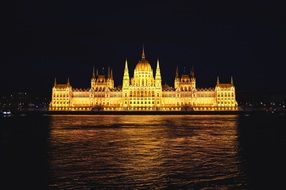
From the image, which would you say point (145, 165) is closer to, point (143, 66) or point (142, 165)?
point (142, 165)

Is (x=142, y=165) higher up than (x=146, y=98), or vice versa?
(x=146, y=98)

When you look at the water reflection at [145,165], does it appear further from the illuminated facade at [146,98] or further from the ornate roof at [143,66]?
the ornate roof at [143,66]

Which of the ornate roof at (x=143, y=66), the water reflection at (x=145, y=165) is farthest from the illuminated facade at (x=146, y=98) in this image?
the water reflection at (x=145, y=165)

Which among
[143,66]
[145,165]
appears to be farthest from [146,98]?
[145,165]

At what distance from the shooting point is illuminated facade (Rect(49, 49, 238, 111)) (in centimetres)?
15500

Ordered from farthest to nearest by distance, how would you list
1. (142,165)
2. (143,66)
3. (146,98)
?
(143,66)
(146,98)
(142,165)

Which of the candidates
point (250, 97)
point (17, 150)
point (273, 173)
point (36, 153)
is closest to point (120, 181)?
point (273, 173)

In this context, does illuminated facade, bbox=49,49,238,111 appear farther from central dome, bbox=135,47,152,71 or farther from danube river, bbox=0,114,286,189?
danube river, bbox=0,114,286,189

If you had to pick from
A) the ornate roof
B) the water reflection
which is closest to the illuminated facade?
→ the ornate roof

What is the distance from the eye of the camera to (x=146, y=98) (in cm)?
15700

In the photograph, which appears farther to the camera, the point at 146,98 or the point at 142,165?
the point at 146,98

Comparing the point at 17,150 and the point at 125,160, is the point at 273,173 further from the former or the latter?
the point at 17,150

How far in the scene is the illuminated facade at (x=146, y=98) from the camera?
15500 cm

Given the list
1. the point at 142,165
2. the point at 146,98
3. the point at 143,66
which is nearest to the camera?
the point at 142,165
